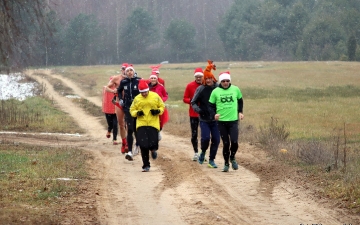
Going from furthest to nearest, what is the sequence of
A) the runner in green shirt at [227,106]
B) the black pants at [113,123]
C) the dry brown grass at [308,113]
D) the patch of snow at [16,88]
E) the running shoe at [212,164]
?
the patch of snow at [16,88], the black pants at [113,123], the running shoe at [212,164], the runner in green shirt at [227,106], the dry brown grass at [308,113]

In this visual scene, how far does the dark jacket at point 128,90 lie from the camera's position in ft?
46.7

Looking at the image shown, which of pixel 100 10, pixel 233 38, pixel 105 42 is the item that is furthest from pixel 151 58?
pixel 100 10

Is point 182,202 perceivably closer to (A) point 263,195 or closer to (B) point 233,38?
(A) point 263,195

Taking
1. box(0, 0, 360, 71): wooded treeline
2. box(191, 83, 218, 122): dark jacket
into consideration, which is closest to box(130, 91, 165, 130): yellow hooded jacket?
box(191, 83, 218, 122): dark jacket

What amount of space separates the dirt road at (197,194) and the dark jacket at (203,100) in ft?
3.56

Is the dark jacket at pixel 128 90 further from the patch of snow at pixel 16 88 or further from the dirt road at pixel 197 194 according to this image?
the patch of snow at pixel 16 88

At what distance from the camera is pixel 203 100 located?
1334 cm

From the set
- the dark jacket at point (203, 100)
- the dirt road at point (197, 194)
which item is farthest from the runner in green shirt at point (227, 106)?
the dirt road at point (197, 194)

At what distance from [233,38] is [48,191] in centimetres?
9210

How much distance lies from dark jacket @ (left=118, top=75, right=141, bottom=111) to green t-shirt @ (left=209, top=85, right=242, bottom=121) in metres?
2.33

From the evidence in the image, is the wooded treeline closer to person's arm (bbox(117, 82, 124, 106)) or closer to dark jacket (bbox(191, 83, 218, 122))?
person's arm (bbox(117, 82, 124, 106))

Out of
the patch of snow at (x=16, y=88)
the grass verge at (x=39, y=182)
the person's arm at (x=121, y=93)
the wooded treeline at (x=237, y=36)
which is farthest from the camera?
the wooded treeline at (x=237, y=36)

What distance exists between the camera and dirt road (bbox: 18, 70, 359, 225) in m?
8.58

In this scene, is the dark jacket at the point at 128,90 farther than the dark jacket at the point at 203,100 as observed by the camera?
Yes
